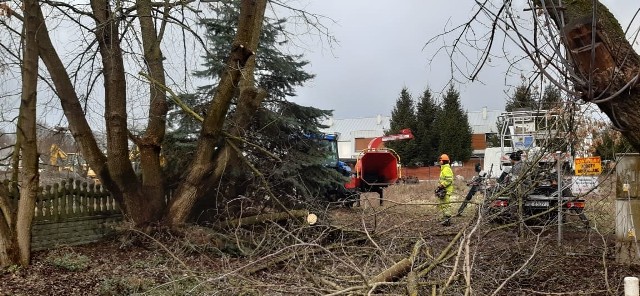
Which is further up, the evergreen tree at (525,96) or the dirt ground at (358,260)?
the evergreen tree at (525,96)

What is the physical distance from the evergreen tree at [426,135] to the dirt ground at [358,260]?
105 ft

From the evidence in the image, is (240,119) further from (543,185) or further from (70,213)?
(543,185)

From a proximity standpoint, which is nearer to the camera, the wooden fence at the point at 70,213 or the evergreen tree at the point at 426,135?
the wooden fence at the point at 70,213

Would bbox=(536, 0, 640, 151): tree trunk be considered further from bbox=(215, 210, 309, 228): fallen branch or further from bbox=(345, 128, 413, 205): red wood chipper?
bbox=(345, 128, 413, 205): red wood chipper

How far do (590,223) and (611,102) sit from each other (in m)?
3.99

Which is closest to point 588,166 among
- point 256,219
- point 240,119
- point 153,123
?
point 256,219

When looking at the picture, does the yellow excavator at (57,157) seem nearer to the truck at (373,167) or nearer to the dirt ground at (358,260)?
the dirt ground at (358,260)

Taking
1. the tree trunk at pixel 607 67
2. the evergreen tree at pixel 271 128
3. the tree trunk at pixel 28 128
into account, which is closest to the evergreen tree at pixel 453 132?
the evergreen tree at pixel 271 128

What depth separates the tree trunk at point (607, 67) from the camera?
4164mm

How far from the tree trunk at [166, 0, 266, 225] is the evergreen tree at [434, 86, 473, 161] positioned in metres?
31.5

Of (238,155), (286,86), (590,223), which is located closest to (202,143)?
(238,155)

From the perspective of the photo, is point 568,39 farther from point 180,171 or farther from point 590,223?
point 180,171

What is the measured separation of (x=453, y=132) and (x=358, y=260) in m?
34.9

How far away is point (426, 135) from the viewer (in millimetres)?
40406
